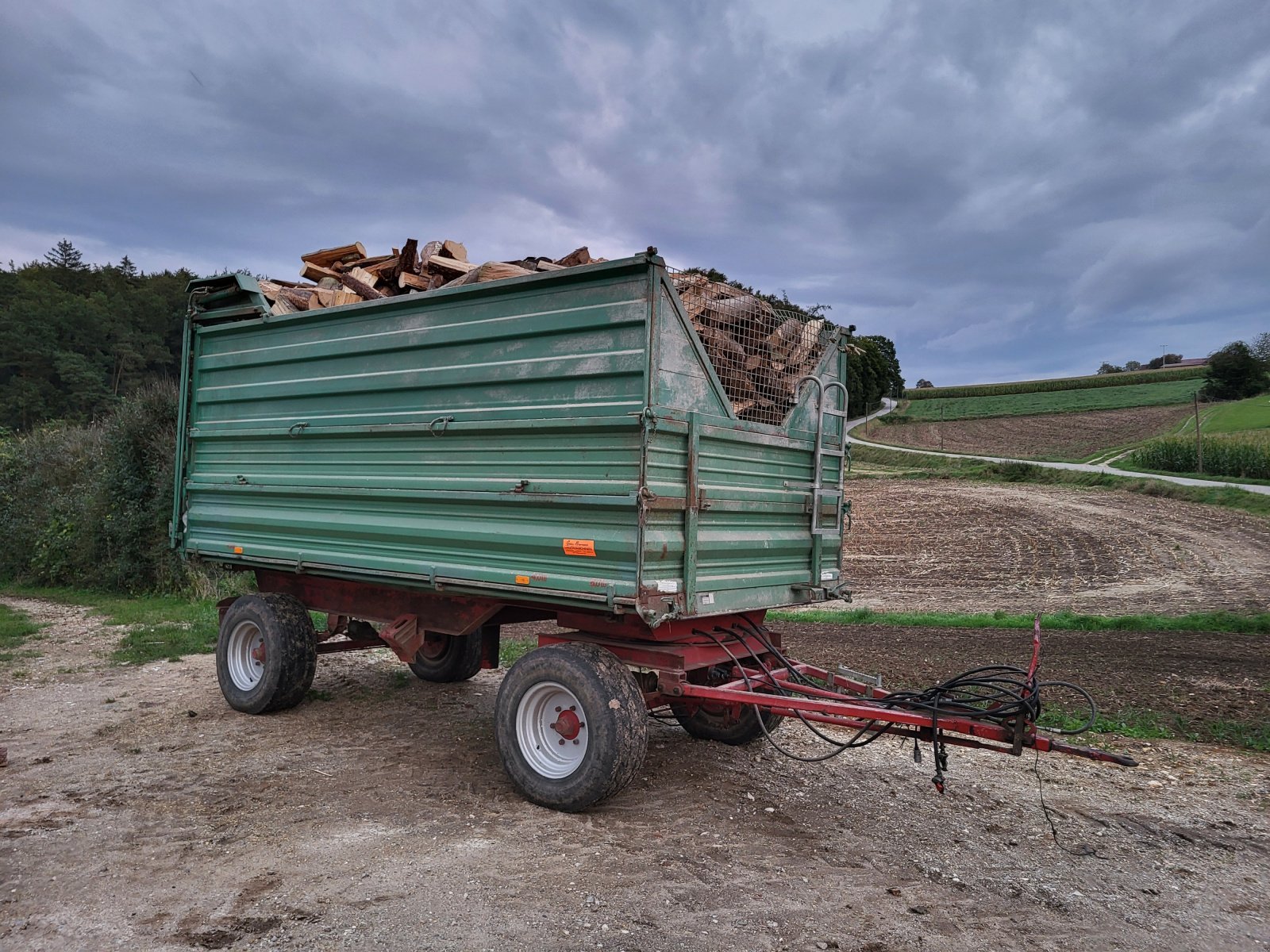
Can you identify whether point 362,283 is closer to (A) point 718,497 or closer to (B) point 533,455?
(B) point 533,455

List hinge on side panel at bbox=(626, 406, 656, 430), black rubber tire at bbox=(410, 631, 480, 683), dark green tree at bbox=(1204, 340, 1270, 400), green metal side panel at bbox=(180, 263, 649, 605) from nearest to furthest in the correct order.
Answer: hinge on side panel at bbox=(626, 406, 656, 430), green metal side panel at bbox=(180, 263, 649, 605), black rubber tire at bbox=(410, 631, 480, 683), dark green tree at bbox=(1204, 340, 1270, 400)

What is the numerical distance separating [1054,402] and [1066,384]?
1329 centimetres

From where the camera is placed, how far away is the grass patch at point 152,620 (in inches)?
366

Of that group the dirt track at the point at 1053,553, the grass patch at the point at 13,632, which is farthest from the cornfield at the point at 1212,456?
the grass patch at the point at 13,632

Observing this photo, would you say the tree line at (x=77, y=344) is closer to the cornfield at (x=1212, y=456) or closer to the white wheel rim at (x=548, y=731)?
the white wheel rim at (x=548, y=731)

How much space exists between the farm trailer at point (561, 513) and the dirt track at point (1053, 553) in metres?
8.96

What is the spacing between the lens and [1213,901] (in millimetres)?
3682

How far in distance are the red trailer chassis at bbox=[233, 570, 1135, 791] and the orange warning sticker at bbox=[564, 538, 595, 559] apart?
1.44 ft

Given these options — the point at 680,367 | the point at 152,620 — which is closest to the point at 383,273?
the point at 680,367

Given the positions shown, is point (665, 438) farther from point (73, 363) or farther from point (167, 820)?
point (73, 363)

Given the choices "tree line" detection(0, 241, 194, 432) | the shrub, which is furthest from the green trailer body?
"tree line" detection(0, 241, 194, 432)

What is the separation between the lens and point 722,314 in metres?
4.91

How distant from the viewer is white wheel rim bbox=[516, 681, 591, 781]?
4.57 m

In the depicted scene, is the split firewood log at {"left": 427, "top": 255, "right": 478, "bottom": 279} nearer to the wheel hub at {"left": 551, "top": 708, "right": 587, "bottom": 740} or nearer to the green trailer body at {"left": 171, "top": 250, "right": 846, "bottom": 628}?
the green trailer body at {"left": 171, "top": 250, "right": 846, "bottom": 628}
